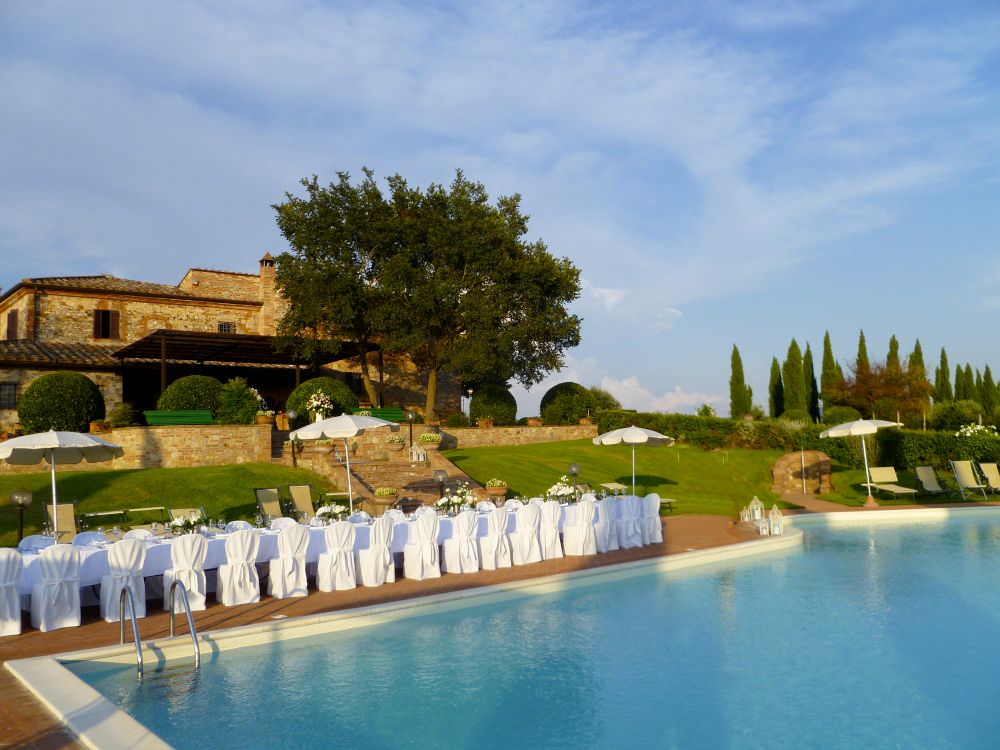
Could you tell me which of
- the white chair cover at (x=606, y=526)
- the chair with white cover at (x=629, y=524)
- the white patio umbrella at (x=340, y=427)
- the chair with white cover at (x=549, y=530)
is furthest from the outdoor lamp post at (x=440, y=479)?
the chair with white cover at (x=549, y=530)

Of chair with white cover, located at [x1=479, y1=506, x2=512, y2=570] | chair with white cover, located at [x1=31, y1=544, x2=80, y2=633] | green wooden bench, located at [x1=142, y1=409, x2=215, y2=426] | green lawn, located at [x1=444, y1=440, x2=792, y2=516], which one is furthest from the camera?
green lawn, located at [x1=444, y1=440, x2=792, y2=516]

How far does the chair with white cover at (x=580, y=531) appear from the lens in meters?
13.8

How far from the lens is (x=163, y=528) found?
11086mm

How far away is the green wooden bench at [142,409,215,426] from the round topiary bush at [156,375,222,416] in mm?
1983

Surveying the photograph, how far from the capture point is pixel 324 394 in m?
27.6

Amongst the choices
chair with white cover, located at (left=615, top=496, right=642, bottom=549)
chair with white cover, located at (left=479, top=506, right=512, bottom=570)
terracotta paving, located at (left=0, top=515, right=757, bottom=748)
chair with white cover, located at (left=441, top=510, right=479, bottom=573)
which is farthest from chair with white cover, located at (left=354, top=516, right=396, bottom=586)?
chair with white cover, located at (left=615, top=496, right=642, bottom=549)

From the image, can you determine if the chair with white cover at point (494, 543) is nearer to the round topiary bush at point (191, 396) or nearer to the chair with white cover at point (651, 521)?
the chair with white cover at point (651, 521)

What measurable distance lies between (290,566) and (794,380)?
50.1 metres

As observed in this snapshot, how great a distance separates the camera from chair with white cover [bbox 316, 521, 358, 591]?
35.6 feet

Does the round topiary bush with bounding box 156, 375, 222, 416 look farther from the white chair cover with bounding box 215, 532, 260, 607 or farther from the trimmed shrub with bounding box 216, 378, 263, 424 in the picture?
the white chair cover with bounding box 215, 532, 260, 607

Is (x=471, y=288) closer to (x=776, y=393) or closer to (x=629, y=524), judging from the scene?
(x=629, y=524)

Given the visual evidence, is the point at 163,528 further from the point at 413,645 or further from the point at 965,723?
the point at 965,723

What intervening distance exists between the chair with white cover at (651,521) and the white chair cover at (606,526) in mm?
770

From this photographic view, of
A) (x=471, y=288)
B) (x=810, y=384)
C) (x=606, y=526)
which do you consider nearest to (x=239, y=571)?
(x=606, y=526)
